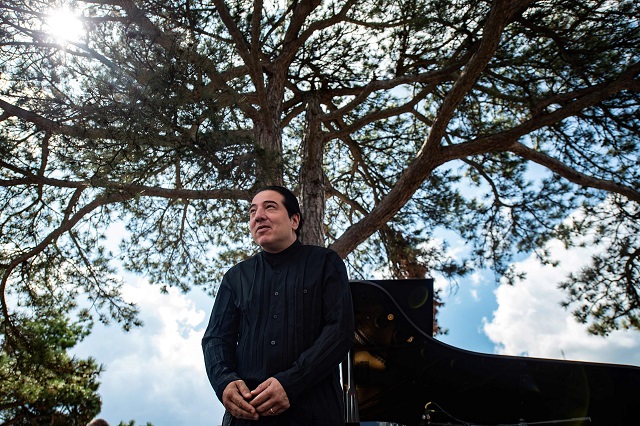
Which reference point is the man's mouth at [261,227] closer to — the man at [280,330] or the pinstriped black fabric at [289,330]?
the man at [280,330]

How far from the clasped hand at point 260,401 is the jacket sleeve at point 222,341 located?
0.26ft

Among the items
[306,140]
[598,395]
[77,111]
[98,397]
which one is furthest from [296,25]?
[98,397]

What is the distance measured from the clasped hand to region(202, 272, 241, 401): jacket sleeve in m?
0.08

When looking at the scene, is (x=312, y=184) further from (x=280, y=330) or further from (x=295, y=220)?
(x=280, y=330)

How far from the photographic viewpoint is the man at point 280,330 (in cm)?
146

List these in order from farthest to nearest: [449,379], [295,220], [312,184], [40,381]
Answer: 1. [40,381]
2. [312,184]
3. [449,379]
4. [295,220]

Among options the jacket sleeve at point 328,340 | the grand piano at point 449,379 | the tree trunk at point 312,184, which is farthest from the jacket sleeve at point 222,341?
the tree trunk at point 312,184

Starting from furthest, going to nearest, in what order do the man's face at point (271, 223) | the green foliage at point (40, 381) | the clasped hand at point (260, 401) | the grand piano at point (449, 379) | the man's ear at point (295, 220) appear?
1. the green foliage at point (40, 381)
2. the grand piano at point (449, 379)
3. the man's ear at point (295, 220)
4. the man's face at point (271, 223)
5. the clasped hand at point (260, 401)

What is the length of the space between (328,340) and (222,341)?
42cm

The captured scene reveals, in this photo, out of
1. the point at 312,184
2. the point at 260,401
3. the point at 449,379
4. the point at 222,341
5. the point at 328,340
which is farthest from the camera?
the point at 312,184

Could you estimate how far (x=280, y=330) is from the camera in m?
1.59

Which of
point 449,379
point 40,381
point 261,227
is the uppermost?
point 40,381

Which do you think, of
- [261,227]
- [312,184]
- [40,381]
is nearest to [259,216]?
[261,227]

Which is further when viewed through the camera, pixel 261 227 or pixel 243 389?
pixel 261 227
